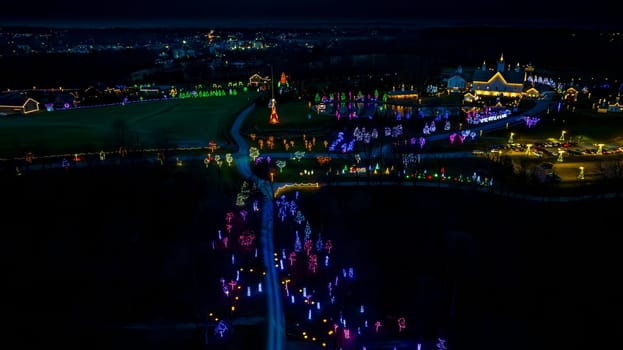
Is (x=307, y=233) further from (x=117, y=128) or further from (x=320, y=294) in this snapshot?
(x=117, y=128)

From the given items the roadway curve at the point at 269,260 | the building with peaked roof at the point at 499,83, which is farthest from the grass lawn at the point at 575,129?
the roadway curve at the point at 269,260

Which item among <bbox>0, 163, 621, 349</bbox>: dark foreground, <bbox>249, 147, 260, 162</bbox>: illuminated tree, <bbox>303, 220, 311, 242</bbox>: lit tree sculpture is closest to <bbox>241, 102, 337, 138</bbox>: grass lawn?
<bbox>249, 147, 260, 162</bbox>: illuminated tree

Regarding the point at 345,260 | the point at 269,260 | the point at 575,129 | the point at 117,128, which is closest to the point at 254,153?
the point at 269,260

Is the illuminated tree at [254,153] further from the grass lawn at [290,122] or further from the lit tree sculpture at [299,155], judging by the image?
the grass lawn at [290,122]

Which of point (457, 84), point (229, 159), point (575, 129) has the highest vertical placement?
point (457, 84)

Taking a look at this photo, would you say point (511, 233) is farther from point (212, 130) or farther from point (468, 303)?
point (212, 130)

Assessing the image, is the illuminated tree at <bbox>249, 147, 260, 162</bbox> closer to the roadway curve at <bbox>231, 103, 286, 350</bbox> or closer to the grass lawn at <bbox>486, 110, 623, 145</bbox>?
the roadway curve at <bbox>231, 103, 286, 350</bbox>
